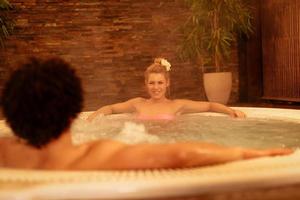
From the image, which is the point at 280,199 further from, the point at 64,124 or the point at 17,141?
the point at 17,141

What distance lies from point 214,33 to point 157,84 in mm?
2498

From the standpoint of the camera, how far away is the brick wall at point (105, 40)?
5.99 meters

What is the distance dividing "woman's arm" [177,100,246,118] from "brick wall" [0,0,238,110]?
2852 mm

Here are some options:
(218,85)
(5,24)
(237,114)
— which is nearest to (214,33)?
(218,85)

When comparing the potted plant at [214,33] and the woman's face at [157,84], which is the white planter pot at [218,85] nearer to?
the potted plant at [214,33]

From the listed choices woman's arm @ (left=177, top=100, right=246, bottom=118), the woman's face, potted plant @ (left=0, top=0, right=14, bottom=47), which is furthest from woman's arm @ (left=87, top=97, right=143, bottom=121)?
potted plant @ (left=0, top=0, right=14, bottom=47)

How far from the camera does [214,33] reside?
5539 mm

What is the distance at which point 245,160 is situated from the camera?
3.85 ft

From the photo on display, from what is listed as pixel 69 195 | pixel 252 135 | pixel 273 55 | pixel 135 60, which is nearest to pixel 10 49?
pixel 135 60

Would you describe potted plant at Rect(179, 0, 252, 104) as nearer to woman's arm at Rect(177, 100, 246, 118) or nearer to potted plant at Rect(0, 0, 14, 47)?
potted plant at Rect(0, 0, 14, 47)

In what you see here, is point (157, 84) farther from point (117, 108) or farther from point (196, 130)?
point (196, 130)

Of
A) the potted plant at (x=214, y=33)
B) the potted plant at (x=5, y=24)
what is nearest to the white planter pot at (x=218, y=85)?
the potted plant at (x=214, y=33)

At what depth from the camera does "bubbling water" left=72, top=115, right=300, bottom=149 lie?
243 centimetres

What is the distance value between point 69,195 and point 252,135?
1791 millimetres
